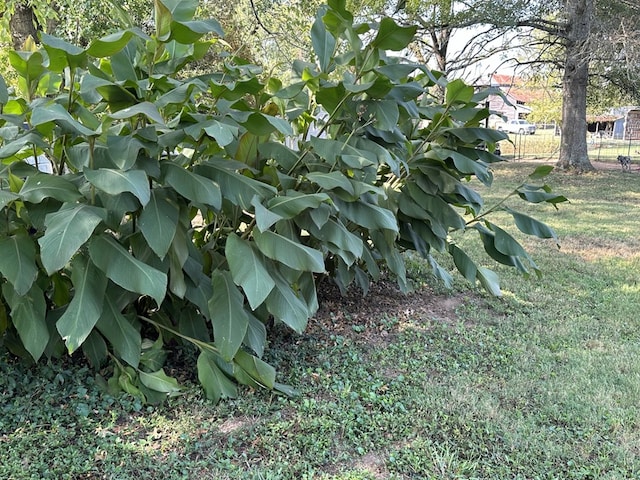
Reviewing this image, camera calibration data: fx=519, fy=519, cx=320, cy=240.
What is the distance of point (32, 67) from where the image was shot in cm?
262

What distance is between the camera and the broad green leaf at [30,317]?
2.40 m

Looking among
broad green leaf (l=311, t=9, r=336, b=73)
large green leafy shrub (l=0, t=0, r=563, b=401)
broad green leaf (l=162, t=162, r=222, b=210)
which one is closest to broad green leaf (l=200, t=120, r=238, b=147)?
large green leafy shrub (l=0, t=0, r=563, b=401)

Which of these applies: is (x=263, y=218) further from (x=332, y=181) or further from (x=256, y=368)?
(x=256, y=368)

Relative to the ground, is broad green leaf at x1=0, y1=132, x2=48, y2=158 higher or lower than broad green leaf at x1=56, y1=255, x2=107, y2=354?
higher

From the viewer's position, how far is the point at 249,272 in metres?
2.40

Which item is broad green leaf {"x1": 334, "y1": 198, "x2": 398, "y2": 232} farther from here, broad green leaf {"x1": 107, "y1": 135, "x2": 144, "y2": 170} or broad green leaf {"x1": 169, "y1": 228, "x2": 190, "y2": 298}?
broad green leaf {"x1": 107, "y1": 135, "x2": 144, "y2": 170}

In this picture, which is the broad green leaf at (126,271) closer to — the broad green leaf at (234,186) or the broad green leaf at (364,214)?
the broad green leaf at (234,186)

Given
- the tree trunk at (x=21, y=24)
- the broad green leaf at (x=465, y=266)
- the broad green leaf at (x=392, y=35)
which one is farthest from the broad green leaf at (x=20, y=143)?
the tree trunk at (x=21, y=24)

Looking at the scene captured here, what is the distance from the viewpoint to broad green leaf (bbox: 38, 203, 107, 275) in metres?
2.01

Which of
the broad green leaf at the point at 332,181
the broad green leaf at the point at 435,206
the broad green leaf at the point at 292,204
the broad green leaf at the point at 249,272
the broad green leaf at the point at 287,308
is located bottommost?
the broad green leaf at the point at 287,308

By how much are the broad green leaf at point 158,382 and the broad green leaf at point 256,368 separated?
331mm

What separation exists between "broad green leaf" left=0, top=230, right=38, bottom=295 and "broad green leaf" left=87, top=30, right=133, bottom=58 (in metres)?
0.92

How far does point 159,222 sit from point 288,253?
0.62 meters

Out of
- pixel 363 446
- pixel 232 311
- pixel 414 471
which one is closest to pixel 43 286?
pixel 232 311
